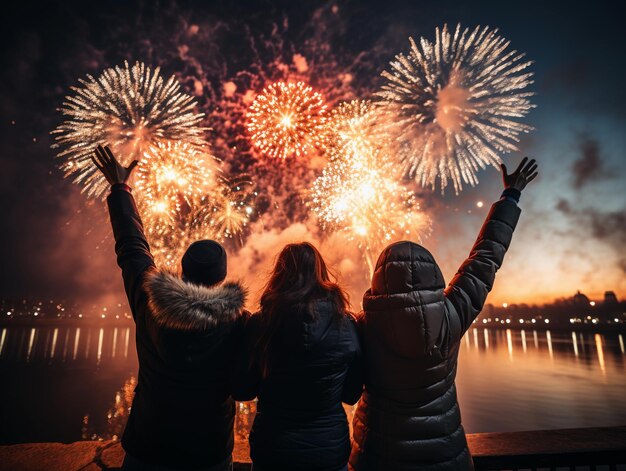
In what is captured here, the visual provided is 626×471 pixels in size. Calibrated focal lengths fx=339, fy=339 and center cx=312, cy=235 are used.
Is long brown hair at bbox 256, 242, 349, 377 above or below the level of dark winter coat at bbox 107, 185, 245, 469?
above

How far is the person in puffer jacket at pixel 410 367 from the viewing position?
6.99 ft

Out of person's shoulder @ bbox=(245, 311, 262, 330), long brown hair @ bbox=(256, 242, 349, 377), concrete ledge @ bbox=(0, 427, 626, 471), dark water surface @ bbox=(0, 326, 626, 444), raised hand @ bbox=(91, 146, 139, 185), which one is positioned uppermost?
raised hand @ bbox=(91, 146, 139, 185)

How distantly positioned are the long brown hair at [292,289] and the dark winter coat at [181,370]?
246 mm

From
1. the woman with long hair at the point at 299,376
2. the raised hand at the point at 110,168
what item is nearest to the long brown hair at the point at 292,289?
the woman with long hair at the point at 299,376

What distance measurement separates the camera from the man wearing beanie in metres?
2.10

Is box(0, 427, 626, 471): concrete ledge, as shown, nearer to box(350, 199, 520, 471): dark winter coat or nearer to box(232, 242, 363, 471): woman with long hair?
box(350, 199, 520, 471): dark winter coat

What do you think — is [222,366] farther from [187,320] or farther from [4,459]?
[4,459]

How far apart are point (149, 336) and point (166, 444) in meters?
0.67

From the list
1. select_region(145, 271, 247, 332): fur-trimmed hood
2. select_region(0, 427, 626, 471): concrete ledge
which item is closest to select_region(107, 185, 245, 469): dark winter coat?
select_region(145, 271, 247, 332): fur-trimmed hood

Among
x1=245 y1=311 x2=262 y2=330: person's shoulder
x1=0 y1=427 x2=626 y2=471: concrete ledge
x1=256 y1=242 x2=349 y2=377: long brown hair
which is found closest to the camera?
x1=256 y1=242 x2=349 y2=377: long brown hair

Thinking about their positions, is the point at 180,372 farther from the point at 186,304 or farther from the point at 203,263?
the point at 203,263

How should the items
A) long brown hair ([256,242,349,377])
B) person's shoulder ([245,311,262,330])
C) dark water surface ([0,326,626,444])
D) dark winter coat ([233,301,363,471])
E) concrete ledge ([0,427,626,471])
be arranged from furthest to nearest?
dark water surface ([0,326,626,444])
concrete ledge ([0,427,626,471])
person's shoulder ([245,311,262,330])
long brown hair ([256,242,349,377])
dark winter coat ([233,301,363,471])

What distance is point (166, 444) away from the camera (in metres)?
2.12

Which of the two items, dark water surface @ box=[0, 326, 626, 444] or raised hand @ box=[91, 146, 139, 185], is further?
dark water surface @ box=[0, 326, 626, 444]
